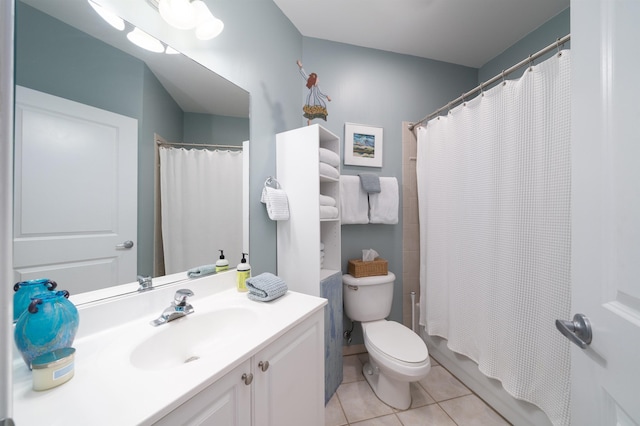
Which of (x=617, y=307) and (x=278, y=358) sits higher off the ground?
(x=617, y=307)

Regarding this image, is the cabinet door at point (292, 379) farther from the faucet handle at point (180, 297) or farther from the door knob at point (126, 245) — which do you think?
the door knob at point (126, 245)

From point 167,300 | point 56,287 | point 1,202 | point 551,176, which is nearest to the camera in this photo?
point 1,202

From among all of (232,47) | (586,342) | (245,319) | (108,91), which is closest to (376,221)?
(245,319)

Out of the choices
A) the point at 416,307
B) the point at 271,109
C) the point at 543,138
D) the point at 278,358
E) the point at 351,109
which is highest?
the point at 351,109

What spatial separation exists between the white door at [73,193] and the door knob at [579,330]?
1384 millimetres

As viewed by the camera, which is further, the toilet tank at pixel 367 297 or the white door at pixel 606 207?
the toilet tank at pixel 367 297

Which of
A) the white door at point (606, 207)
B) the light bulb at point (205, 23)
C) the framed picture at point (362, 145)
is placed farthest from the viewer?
the framed picture at point (362, 145)

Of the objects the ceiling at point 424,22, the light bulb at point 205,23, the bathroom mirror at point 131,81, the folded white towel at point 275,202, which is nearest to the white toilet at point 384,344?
the folded white towel at point 275,202

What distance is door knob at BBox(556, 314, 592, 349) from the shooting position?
0.54m

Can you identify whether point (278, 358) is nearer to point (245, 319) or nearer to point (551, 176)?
point (245, 319)

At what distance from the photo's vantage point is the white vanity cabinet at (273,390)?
0.60 meters

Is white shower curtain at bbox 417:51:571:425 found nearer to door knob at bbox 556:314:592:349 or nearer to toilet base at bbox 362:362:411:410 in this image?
toilet base at bbox 362:362:411:410

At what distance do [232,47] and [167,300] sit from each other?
1.32 meters

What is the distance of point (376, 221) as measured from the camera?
189 centimetres
